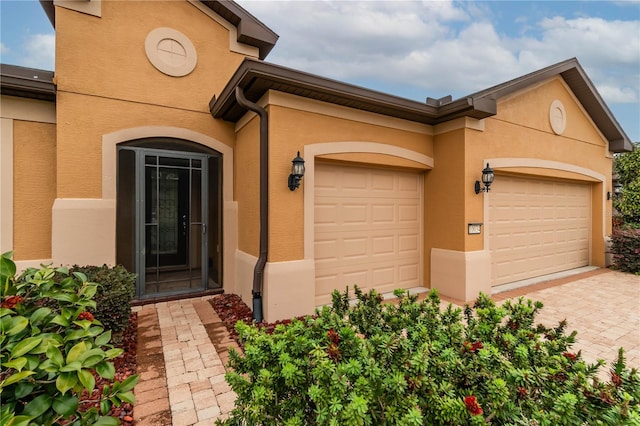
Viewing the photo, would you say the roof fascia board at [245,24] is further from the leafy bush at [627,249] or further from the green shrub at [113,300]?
the leafy bush at [627,249]

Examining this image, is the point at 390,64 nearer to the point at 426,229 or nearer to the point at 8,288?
the point at 426,229

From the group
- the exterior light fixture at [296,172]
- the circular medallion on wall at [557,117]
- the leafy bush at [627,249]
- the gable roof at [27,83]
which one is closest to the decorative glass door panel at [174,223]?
the gable roof at [27,83]

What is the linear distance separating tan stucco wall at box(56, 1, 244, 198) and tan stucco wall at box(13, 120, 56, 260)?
506mm

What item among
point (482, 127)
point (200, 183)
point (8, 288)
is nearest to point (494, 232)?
point (482, 127)

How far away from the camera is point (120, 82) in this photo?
5051 millimetres

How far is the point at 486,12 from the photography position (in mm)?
7629

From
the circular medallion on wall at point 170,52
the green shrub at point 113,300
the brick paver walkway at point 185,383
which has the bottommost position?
the brick paver walkway at point 185,383

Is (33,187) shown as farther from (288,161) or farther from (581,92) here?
(581,92)

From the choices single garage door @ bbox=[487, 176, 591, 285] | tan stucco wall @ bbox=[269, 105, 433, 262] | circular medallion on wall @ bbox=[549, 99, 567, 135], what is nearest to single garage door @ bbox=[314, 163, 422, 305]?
tan stucco wall @ bbox=[269, 105, 433, 262]

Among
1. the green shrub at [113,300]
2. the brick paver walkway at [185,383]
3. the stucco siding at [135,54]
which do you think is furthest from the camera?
the stucco siding at [135,54]

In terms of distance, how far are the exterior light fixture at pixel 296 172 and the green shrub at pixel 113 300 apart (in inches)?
99.6

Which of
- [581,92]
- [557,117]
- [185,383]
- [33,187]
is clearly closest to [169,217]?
[33,187]

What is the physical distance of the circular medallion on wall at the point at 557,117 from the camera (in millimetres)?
6895

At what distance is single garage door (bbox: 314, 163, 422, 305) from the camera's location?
16.5 feet
